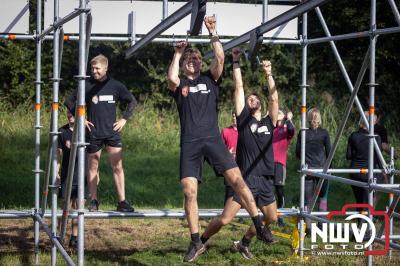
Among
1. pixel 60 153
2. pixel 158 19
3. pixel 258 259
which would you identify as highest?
pixel 158 19

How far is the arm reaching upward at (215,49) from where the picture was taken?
798 centimetres

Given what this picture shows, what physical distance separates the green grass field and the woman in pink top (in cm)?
63

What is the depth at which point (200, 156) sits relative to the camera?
849 centimetres

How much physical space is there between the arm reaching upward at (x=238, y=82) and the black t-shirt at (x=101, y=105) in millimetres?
1488

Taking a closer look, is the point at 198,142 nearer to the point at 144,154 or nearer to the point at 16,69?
the point at 144,154

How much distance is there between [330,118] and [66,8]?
12199 mm

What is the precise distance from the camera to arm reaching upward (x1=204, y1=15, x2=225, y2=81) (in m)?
7.98

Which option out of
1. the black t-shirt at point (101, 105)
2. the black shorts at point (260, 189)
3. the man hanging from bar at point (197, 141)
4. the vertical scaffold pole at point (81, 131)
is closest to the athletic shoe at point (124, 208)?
the black t-shirt at point (101, 105)

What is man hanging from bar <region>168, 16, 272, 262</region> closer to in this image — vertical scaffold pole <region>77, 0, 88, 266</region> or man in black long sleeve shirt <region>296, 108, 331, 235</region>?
vertical scaffold pole <region>77, 0, 88, 266</region>

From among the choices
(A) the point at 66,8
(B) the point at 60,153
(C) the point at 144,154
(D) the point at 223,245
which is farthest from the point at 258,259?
(C) the point at 144,154

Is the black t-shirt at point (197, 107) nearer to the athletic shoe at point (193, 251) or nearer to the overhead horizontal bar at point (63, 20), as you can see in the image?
the athletic shoe at point (193, 251)

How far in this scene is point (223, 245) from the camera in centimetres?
1107

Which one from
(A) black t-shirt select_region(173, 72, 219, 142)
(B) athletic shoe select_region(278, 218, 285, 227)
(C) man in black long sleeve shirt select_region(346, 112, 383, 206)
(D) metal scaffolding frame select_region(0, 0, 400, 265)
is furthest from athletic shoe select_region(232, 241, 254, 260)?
→ (B) athletic shoe select_region(278, 218, 285, 227)

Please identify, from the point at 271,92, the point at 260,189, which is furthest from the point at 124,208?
the point at 271,92
